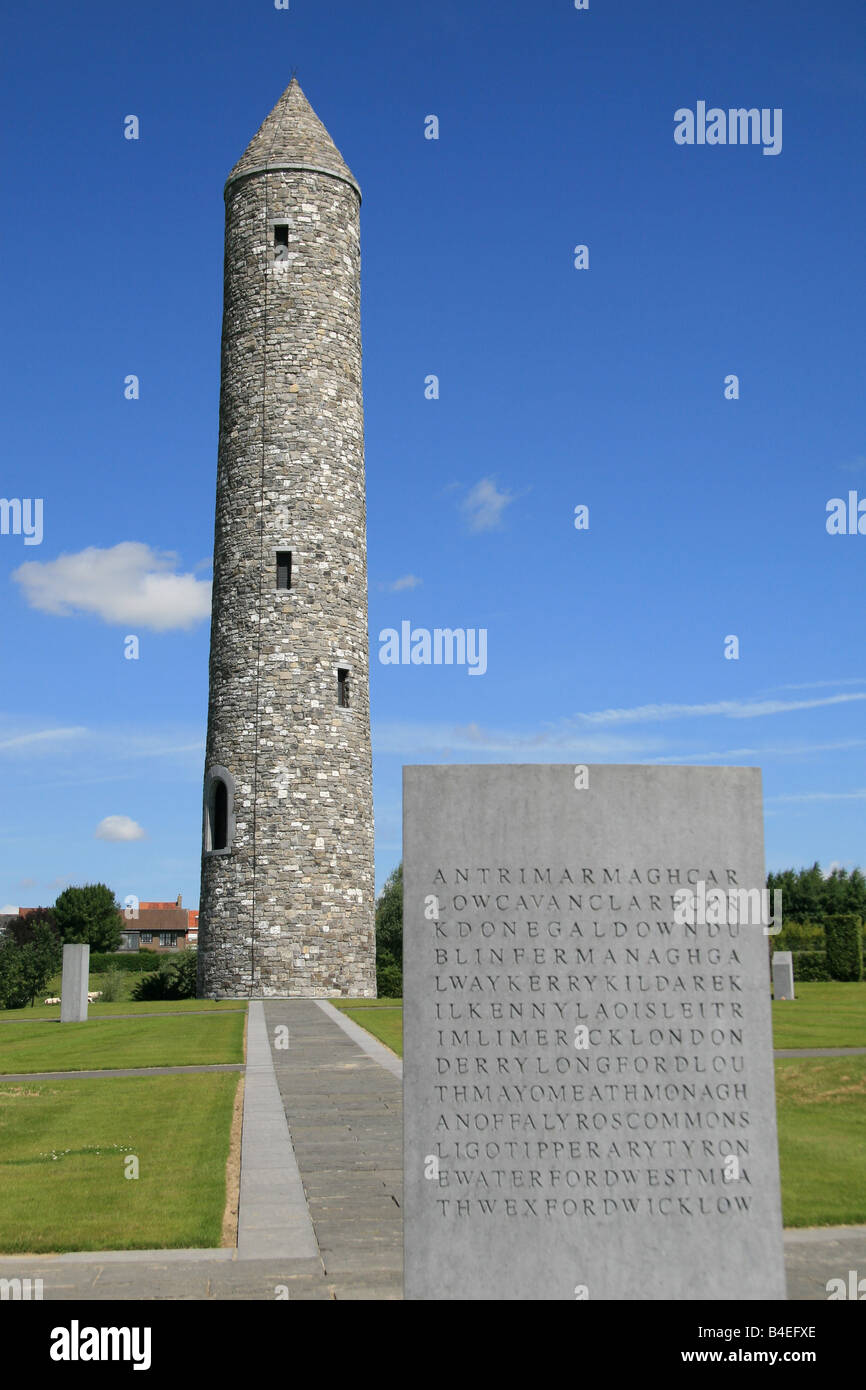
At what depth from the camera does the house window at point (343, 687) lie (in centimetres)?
3541

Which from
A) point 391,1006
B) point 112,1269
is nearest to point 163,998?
point 391,1006

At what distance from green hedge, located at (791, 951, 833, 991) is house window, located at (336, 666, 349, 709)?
20.2m

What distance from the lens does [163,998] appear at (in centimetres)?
3822

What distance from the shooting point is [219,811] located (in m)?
35.3

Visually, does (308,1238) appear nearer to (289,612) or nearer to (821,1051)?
(821,1051)

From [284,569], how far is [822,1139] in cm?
2586

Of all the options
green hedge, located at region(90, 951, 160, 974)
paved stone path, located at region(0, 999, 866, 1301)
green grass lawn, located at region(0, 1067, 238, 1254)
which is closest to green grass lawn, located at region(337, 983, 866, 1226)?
paved stone path, located at region(0, 999, 866, 1301)

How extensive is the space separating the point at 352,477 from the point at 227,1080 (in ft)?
76.0

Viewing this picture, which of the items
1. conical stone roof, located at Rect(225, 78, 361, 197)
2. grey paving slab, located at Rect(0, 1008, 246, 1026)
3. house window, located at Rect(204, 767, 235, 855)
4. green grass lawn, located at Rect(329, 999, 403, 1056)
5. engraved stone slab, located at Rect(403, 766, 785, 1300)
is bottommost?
grey paving slab, located at Rect(0, 1008, 246, 1026)

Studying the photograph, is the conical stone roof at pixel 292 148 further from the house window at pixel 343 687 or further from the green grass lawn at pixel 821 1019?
the green grass lawn at pixel 821 1019

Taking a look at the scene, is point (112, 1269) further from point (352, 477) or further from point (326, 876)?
point (352, 477)

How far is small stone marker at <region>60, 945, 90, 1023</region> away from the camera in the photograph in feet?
84.5

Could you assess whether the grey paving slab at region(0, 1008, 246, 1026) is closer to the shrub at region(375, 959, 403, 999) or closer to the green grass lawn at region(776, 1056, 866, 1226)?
the shrub at region(375, 959, 403, 999)
